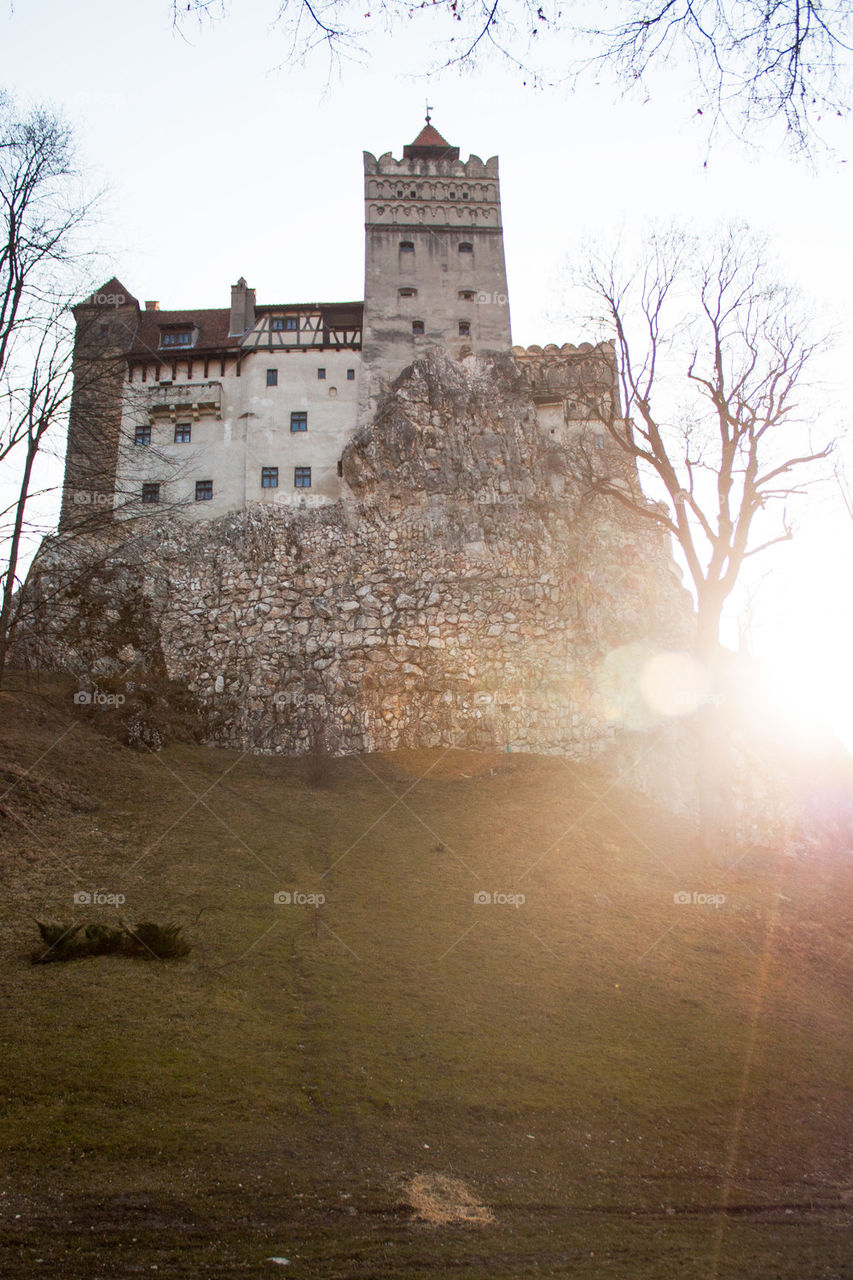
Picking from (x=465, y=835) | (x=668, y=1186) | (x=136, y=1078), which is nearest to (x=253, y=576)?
(x=465, y=835)

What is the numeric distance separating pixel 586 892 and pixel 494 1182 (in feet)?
46.8

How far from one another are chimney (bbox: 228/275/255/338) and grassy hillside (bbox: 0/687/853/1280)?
28.7m

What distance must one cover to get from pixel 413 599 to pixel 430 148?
33.5 m

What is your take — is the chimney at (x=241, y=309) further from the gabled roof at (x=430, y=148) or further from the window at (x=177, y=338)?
the gabled roof at (x=430, y=148)

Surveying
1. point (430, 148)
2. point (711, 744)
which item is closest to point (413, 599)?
point (711, 744)

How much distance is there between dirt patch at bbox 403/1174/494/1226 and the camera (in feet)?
33.8

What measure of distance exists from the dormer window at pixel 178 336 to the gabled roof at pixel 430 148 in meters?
18.4

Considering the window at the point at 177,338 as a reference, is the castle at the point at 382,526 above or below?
below

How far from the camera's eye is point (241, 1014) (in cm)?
1559

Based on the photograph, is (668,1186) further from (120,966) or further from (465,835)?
(465,835)

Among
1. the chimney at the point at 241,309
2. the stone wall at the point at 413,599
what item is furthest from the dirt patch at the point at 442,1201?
the chimney at the point at 241,309

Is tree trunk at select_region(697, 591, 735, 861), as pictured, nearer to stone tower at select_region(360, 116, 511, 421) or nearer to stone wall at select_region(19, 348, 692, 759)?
stone wall at select_region(19, 348, 692, 759)

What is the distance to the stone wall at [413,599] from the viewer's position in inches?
1470

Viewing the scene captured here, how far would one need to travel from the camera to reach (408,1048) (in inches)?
602
